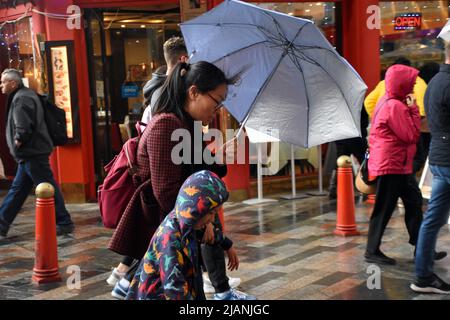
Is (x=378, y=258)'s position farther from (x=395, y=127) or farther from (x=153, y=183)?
(x=153, y=183)

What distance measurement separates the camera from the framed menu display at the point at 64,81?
9.21 m

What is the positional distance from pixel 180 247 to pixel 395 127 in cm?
324

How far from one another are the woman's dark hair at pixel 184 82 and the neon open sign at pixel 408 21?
24.9 feet

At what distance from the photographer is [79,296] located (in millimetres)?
5102

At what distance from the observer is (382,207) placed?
571 centimetres

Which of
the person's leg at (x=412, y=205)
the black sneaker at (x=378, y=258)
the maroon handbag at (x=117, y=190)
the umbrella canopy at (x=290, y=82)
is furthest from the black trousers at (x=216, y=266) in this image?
the person's leg at (x=412, y=205)

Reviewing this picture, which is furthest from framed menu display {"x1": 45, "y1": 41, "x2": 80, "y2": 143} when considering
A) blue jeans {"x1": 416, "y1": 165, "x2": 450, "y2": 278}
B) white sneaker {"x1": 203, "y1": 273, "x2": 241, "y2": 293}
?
blue jeans {"x1": 416, "y1": 165, "x2": 450, "y2": 278}

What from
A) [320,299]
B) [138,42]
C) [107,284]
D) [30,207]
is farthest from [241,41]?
[138,42]

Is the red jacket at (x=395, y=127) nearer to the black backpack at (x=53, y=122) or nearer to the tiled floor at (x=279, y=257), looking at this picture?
the tiled floor at (x=279, y=257)

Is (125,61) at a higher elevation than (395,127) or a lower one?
higher

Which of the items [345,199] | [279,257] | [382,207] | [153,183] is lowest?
[279,257]

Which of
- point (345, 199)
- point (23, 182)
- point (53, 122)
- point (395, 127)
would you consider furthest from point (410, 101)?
point (23, 182)

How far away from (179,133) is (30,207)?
686 cm

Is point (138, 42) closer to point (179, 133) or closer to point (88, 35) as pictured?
point (88, 35)
